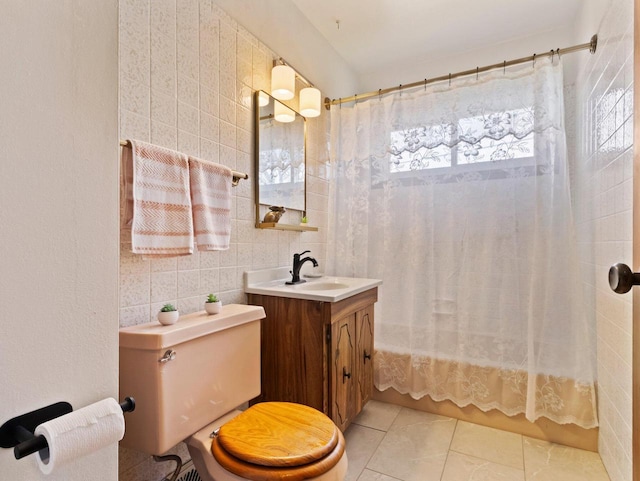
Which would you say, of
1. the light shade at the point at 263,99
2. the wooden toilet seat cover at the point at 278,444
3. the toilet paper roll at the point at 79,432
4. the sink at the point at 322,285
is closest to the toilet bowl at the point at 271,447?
the wooden toilet seat cover at the point at 278,444

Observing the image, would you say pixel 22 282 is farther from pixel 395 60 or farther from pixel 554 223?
pixel 395 60

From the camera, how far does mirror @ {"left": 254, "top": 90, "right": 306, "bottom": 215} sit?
6.11 ft

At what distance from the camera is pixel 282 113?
203 centimetres

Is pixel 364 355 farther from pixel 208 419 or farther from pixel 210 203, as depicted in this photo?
pixel 210 203

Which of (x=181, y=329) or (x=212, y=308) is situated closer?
(x=181, y=329)

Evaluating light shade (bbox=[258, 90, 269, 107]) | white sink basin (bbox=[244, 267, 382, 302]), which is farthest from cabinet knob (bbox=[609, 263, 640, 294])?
light shade (bbox=[258, 90, 269, 107])

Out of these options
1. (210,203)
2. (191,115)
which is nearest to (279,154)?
(191,115)

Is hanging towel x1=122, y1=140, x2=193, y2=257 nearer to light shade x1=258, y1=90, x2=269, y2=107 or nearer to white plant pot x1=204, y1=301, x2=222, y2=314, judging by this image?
white plant pot x1=204, y1=301, x2=222, y2=314

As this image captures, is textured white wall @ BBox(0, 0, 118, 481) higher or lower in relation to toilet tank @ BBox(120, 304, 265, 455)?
higher

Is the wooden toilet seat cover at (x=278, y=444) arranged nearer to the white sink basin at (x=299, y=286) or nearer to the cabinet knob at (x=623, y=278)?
the white sink basin at (x=299, y=286)

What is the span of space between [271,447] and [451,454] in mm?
1215

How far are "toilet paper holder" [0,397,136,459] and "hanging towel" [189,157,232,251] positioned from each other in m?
0.94

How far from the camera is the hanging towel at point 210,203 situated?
135 centimetres

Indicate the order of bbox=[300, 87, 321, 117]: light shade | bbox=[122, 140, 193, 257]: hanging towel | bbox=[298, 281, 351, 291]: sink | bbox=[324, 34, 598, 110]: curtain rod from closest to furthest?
bbox=[122, 140, 193, 257]: hanging towel < bbox=[324, 34, 598, 110]: curtain rod < bbox=[298, 281, 351, 291]: sink < bbox=[300, 87, 321, 117]: light shade
